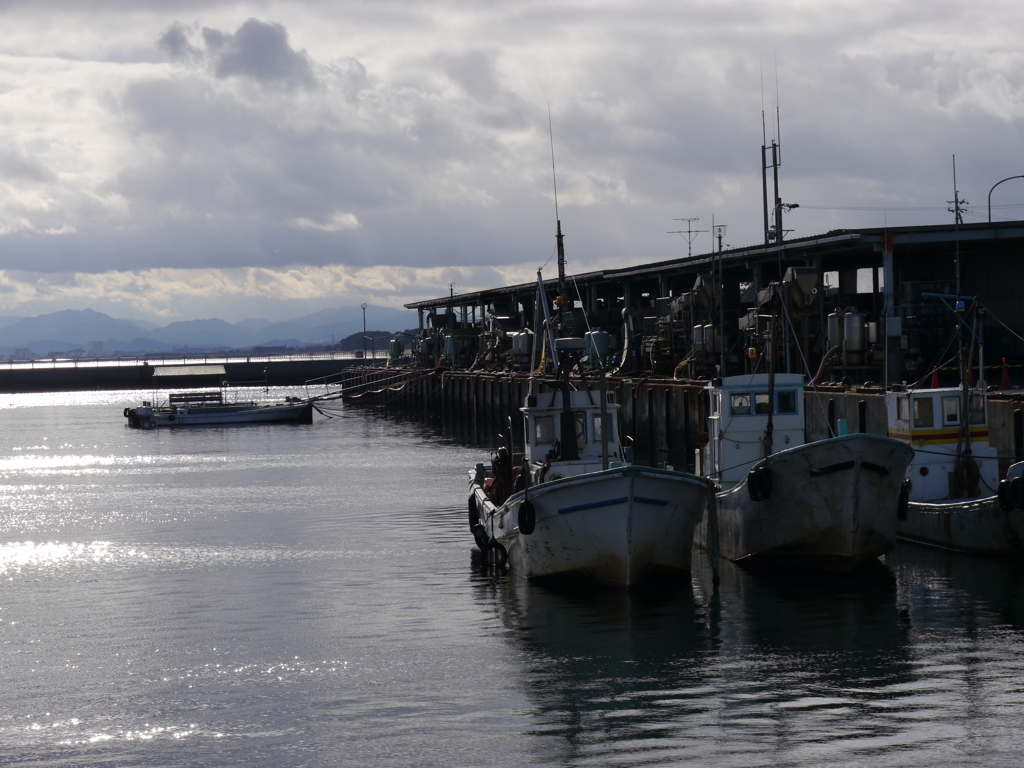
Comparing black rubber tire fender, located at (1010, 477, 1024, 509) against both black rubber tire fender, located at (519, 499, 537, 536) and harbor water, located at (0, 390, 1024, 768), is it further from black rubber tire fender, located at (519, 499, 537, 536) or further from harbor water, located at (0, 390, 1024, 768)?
black rubber tire fender, located at (519, 499, 537, 536)

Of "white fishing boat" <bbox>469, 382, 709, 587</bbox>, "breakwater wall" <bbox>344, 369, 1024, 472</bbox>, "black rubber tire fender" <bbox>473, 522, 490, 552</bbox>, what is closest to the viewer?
"white fishing boat" <bbox>469, 382, 709, 587</bbox>

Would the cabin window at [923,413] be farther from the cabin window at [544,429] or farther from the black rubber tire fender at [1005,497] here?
the cabin window at [544,429]

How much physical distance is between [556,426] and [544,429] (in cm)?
27

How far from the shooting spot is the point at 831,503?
20.6 meters

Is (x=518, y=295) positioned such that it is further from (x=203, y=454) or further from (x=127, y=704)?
(x=127, y=704)

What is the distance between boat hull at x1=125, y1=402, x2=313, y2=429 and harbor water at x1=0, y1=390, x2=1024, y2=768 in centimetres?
5218

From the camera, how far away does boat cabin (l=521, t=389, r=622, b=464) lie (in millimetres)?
22672

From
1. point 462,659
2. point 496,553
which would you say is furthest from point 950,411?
point 462,659

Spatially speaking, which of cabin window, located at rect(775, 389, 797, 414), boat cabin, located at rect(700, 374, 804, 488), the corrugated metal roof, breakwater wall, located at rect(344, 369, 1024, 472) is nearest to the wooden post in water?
boat cabin, located at rect(700, 374, 804, 488)

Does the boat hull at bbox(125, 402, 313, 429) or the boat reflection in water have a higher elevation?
the boat hull at bbox(125, 402, 313, 429)

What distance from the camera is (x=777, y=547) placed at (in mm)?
21750

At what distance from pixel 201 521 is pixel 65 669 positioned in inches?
674

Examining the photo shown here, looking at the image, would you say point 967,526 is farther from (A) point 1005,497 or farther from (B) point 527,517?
(B) point 527,517

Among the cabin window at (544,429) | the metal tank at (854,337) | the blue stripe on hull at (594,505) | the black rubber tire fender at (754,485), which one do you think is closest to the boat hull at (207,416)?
the metal tank at (854,337)
